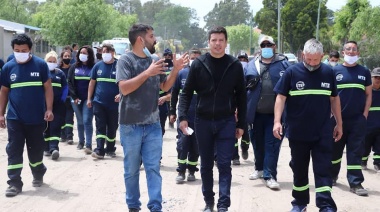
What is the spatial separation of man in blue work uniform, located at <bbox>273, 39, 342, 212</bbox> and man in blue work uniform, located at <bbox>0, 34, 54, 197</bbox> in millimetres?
3500

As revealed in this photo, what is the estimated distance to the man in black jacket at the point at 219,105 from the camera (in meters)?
6.38

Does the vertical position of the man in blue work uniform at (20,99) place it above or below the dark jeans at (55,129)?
above

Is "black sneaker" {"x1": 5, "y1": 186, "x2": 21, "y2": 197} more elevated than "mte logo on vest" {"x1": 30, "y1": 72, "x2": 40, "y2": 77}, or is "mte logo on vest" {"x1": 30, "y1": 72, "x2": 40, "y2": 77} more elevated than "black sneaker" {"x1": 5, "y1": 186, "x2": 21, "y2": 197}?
"mte logo on vest" {"x1": 30, "y1": 72, "x2": 40, "y2": 77}

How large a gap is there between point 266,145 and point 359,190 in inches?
59.8

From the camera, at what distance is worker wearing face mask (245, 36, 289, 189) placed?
27.0ft

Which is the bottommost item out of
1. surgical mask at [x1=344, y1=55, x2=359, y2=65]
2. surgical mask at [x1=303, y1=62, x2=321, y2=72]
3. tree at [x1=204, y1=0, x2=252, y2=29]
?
surgical mask at [x1=303, y1=62, x2=321, y2=72]

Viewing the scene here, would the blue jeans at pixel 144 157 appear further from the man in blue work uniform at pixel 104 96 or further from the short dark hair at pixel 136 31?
the man in blue work uniform at pixel 104 96

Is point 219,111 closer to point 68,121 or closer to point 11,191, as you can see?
point 11,191

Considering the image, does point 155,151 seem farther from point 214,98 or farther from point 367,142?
point 367,142

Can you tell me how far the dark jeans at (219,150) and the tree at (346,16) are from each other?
37.6 metres

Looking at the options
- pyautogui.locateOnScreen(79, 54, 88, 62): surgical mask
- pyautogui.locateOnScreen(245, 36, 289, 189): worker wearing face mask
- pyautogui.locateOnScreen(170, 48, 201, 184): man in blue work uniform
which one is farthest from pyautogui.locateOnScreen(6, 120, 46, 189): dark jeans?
pyautogui.locateOnScreen(79, 54, 88, 62): surgical mask

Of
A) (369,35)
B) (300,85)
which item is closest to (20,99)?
(300,85)

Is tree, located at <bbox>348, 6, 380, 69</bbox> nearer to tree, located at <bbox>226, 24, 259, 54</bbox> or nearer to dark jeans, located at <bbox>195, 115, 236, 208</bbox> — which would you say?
dark jeans, located at <bbox>195, 115, 236, 208</bbox>

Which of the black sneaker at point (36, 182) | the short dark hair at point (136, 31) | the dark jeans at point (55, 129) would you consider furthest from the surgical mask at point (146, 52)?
the dark jeans at point (55, 129)
